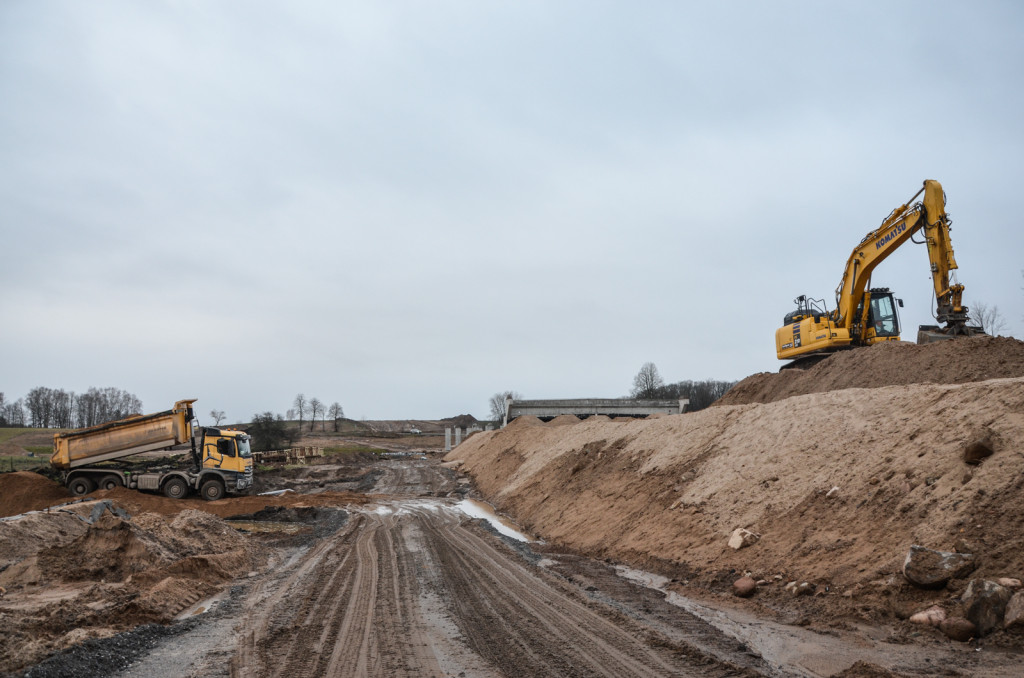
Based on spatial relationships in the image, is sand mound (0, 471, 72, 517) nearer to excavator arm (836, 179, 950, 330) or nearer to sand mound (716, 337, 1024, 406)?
sand mound (716, 337, 1024, 406)

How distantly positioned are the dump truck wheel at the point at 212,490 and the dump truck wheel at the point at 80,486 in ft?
15.8

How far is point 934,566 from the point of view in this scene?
6.96 meters

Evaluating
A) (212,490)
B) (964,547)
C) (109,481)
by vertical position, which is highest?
(964,547)

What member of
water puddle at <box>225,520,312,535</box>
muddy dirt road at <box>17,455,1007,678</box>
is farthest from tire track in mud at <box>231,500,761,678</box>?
water puddle at <box>225,520,312,535</box>

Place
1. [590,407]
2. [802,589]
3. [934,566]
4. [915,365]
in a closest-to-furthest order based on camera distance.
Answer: [934,566] < [802,589] < [915,365] < [590,407]

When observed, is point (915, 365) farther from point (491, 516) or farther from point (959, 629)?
point (491, 516)

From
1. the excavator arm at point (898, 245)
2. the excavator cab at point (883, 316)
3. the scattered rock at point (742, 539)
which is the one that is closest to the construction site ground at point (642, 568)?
the scattered rock at point (742, 539)

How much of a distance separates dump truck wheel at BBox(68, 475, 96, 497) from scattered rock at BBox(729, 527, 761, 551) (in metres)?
27.9

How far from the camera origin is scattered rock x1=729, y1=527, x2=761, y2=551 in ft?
33.4

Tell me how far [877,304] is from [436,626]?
20772mm

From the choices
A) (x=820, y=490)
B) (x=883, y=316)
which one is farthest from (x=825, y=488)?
(x=883, y=316)

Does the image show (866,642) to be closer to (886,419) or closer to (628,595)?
(628,595)

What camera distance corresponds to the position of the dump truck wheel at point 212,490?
2716 cm

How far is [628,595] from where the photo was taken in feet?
30.0
